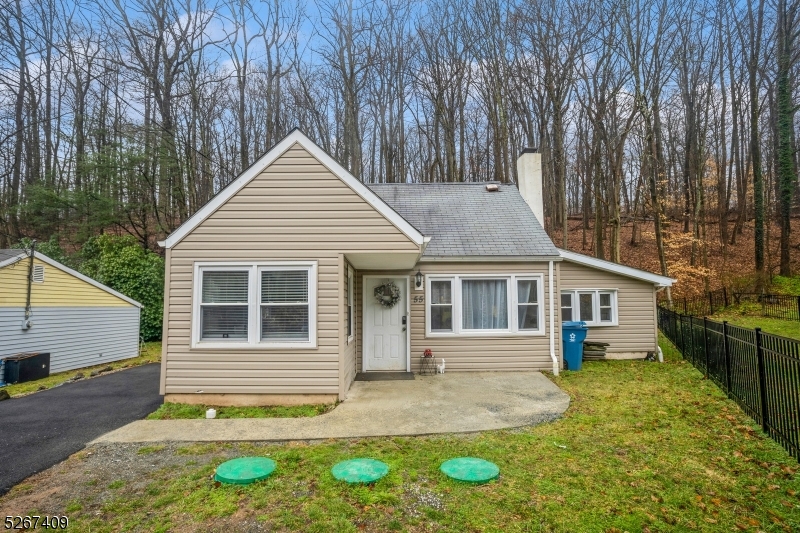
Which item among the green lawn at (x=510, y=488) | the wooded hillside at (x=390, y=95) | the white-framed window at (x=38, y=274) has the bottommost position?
the green lawn at (x=510, y=488)

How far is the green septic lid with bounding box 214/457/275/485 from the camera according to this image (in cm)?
399

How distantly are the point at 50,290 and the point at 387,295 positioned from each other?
10.2m

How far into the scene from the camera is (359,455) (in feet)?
15.2

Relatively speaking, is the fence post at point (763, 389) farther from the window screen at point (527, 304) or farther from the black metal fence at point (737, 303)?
the black metal fence at point (737, 303)

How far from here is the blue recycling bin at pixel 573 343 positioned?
30.6 feet

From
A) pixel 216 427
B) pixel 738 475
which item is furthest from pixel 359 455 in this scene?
pixel 738 475

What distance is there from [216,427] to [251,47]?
20.1m

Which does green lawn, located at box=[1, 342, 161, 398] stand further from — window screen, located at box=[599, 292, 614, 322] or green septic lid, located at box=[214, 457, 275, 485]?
window screen, located at box=[599, 292, 614, 322]

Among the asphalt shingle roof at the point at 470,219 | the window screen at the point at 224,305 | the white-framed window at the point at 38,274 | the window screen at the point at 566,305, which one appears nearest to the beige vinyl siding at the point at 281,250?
the window screen at the point at 224,305

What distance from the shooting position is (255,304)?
6668 millimetres

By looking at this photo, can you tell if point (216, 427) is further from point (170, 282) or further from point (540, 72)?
point (540, 72)

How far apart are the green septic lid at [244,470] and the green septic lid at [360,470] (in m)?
0.70

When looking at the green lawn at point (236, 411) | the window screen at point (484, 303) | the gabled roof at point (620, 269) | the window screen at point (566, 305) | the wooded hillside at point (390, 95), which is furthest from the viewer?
the wooded hillside at point (390, 95)

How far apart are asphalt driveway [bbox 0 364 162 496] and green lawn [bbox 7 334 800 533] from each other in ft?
2.13
